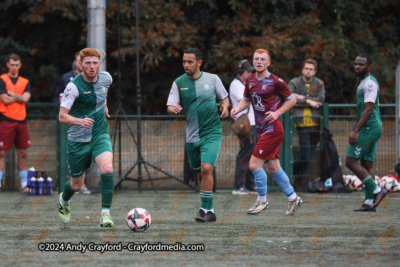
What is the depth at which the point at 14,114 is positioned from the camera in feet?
46.8

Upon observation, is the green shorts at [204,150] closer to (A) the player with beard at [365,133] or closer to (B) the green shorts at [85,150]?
(B) the green shorts at [85,150]

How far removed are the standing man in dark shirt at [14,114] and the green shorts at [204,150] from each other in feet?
17.0

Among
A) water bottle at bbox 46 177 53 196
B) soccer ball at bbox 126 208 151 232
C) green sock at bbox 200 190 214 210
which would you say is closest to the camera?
soccer ball at bbox 126 208 151 232

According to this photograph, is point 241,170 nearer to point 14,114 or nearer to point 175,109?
point 14,114

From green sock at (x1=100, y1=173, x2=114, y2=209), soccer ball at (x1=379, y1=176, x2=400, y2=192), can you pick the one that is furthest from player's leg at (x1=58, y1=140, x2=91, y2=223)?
soccer ball at (x1=379, y1=176, x2=400, y2=192)

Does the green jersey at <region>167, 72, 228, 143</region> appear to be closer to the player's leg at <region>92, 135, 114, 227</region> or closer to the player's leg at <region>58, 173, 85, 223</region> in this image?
the player's leg at <region>92, 135, 114, 227</region>

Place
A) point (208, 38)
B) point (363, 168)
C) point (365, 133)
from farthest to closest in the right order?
point (208, 38) → point (363, 168) → point (365, 133)

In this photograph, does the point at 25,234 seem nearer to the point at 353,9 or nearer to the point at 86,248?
the point at 86,248

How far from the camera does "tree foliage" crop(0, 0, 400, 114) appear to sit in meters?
22.0

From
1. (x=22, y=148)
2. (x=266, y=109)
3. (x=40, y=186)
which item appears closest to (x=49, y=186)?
(x=40, y=186)

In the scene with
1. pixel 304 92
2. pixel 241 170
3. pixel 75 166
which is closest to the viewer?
pixel 75 166

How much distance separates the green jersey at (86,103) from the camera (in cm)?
887

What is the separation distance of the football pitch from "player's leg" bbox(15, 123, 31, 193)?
176 cm

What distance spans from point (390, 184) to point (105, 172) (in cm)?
713
